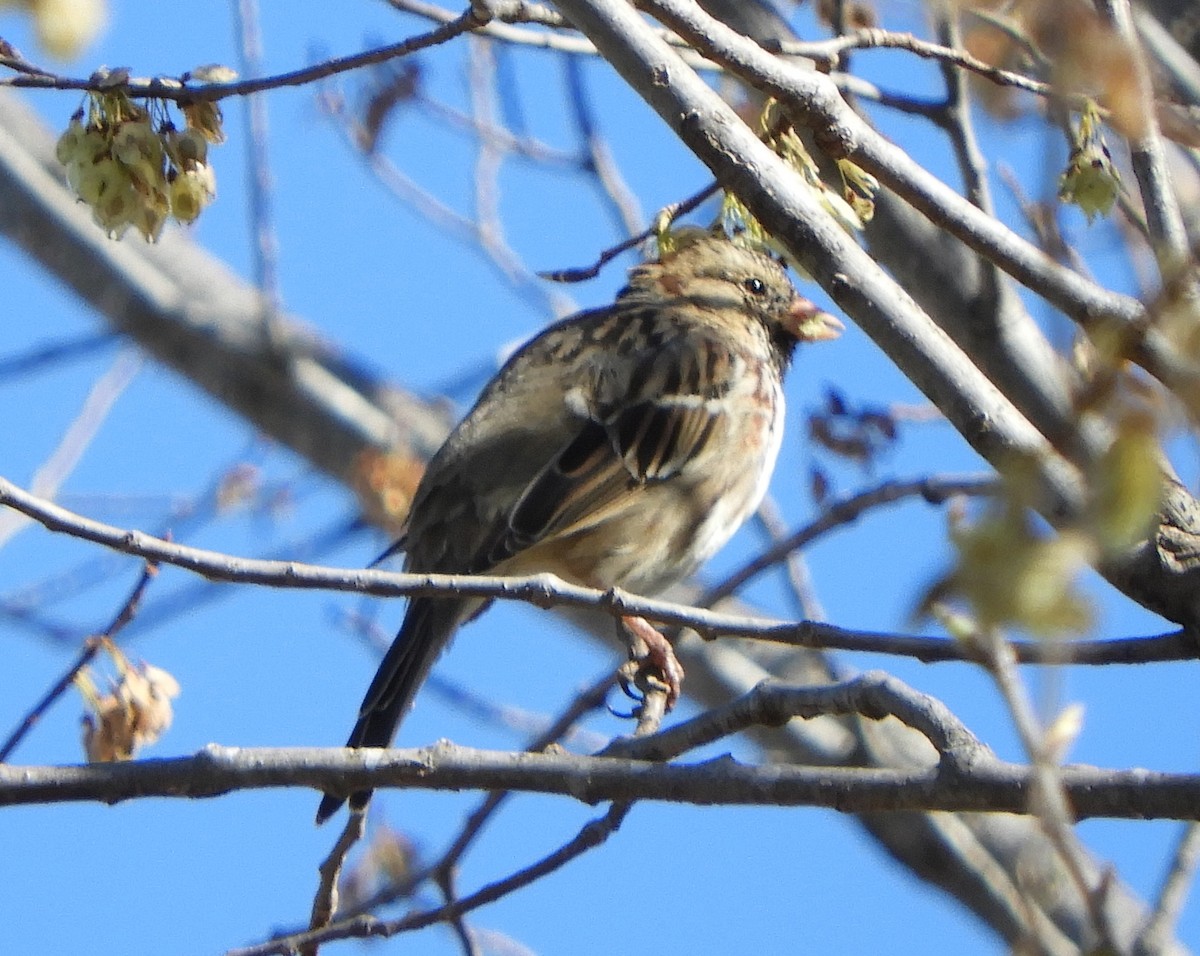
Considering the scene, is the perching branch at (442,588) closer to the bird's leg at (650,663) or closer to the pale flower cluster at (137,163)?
the pale flower cluster at (137,163)

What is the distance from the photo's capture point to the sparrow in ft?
13.4

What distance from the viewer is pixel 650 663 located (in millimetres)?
4027

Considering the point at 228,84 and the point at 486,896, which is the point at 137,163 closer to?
the point at 228,84

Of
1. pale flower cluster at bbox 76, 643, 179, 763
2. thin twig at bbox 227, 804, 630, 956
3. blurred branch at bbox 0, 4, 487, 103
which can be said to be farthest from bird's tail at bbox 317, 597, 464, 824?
blurred branch at bbox 0, 4, 487, 103

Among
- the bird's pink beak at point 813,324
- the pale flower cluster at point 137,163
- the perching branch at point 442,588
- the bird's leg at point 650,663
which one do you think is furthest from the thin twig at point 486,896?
the bird's pink beak at point 813,324

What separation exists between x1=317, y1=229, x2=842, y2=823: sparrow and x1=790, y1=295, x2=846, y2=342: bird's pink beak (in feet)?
0.54

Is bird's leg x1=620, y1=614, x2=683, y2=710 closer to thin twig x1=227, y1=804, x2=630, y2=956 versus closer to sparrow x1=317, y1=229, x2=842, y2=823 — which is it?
sparrow x1=317, y1=229, x2=842, y2=823

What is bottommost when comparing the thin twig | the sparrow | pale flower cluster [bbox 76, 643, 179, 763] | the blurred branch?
the thin twig

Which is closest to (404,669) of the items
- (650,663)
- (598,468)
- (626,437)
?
(650,663)

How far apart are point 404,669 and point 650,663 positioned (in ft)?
1.94

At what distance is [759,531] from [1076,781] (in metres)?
3.91

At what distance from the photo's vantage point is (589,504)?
4164 mm

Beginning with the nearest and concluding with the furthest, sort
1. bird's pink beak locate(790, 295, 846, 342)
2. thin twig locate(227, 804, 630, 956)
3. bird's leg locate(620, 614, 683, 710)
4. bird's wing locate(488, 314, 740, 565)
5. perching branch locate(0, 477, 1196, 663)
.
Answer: perching branch locate(0, 477, 1196, 663) → thin twig locate(227, 804, 630, 956) → bird's leg locate(620, 614, 683, 710) → bird's wing locate(488, 314, 740, 565) → bird's pink beak locate(790, 295, 846, 342)

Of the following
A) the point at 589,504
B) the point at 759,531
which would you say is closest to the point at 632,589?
the point at 589,504
